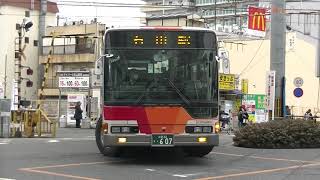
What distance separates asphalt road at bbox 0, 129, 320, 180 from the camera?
12.4 metres

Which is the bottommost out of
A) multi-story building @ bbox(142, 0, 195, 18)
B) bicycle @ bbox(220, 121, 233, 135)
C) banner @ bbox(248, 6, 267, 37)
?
bicycle @ bbox(220, 121, 233, 135)

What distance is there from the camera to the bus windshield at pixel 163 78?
13.6 metres

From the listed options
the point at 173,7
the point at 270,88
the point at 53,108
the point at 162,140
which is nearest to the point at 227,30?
the point at 173,7

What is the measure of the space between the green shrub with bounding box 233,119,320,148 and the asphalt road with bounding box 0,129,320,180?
0.52 meters

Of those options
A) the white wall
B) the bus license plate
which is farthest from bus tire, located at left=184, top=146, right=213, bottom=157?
the white wall

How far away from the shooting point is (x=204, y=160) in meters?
15.7

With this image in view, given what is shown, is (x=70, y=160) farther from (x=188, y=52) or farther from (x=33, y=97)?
(x=33, y=97)

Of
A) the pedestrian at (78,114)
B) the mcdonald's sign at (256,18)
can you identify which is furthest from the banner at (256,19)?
the pedestrian at (78,114)

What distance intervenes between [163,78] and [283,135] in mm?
7279

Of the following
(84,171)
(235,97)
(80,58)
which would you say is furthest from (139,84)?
(80,58)

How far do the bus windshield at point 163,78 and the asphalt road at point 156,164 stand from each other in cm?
158

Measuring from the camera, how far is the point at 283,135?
19406 millimetres

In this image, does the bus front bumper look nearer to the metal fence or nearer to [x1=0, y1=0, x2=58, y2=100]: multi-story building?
the metal fence

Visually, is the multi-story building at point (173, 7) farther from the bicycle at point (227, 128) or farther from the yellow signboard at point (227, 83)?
the bicycle at point (227, 128)
